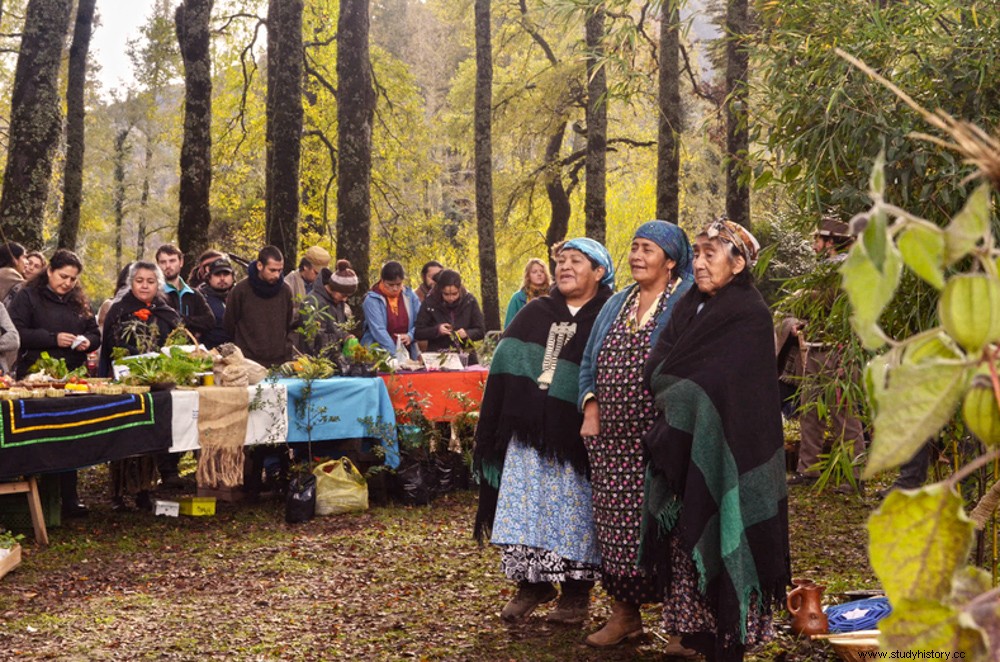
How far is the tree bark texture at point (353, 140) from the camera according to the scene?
39.7 feet

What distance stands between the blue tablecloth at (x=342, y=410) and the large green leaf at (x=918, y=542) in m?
8.03

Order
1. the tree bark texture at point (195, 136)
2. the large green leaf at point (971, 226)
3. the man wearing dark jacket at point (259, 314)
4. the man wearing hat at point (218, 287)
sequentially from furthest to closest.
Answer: the tree bark texture at point (195, 136) → the man wearing hat at point (218, 287) → the man wearing dark jacket at point (259, 314) → the large green leaf at point (971, 226)

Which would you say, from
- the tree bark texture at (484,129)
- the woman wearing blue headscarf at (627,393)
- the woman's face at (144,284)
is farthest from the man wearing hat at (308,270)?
the woman wearing blue headscarf at (627,393)

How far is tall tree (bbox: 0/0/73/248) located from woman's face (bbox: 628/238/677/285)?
7.69 m

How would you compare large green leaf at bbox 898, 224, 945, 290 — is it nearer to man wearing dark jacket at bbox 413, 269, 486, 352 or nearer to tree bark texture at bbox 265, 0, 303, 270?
man wearing dark jacket at bbox 413, 269, 486, 352

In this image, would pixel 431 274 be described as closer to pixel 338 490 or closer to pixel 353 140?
pixel 353 140

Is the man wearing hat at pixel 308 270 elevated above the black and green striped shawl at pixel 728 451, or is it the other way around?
the man wearing hat at pixel 308 270

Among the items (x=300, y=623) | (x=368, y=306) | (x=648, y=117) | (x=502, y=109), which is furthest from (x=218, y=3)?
(x=300, y=623)

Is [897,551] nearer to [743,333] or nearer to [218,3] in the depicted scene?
[743,333]

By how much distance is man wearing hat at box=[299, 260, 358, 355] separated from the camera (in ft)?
31.2

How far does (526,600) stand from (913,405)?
516cm

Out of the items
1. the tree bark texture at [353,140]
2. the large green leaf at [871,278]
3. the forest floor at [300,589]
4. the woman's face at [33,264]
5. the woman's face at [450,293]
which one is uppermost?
the tree bark texture at [353,140]

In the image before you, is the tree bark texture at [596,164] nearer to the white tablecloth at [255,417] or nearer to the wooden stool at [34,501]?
the white tablecloth at [255,417]

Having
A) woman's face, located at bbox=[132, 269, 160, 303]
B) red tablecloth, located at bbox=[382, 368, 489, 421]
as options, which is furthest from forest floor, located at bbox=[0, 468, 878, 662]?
woman's face, located at bbox=[132, 269, 160, 303]
